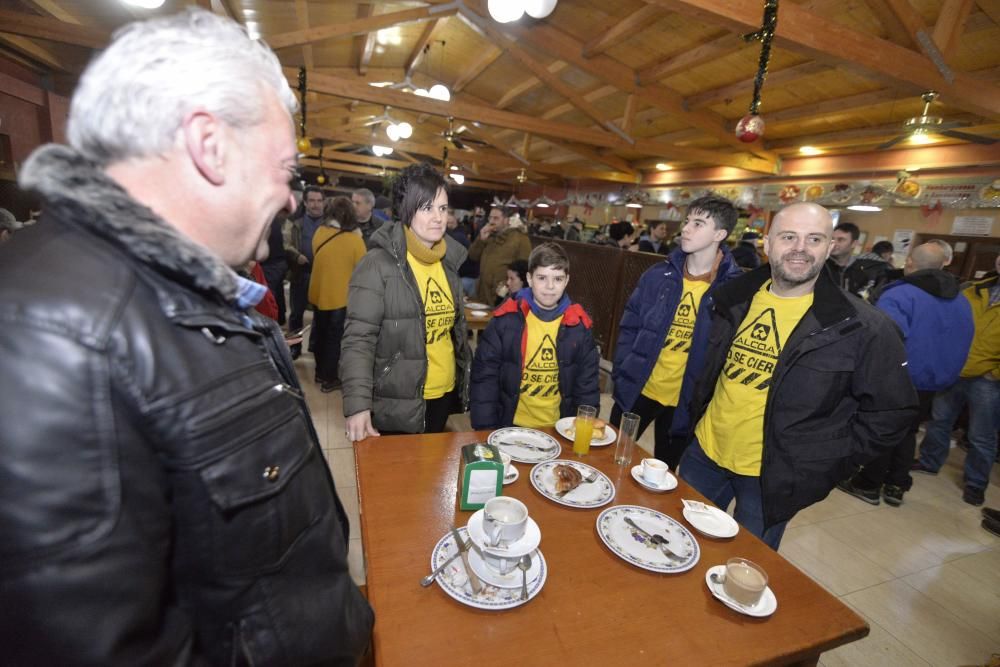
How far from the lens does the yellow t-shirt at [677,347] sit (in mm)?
2330

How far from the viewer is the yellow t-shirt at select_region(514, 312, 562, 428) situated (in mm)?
2039

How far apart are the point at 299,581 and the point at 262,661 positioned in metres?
0.10

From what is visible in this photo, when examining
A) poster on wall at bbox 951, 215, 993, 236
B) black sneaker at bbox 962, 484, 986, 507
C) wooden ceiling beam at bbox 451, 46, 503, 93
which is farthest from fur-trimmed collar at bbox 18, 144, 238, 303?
poster on wall at bbox 951, 215, 993, 236

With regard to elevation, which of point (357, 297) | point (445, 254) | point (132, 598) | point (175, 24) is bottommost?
point (132, 598)

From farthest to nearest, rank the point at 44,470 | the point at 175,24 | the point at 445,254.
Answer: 1. the point at 445,254
2. the point at 175,24
3. the point at 44,470

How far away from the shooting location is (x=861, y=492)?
117 inches

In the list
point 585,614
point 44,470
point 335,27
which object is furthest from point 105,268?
point 335,27

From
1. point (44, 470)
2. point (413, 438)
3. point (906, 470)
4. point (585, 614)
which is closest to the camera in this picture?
point (44, 470)

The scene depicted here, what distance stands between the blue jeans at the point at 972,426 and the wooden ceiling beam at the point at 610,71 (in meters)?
5.47

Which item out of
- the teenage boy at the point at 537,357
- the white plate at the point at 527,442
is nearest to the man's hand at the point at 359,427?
the white plate at the point at 527,442

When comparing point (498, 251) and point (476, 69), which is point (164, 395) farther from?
point (476, 69)

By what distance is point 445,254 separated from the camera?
1998 millimetres

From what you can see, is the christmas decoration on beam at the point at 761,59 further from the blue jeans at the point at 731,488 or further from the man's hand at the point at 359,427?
the man's hand at the point at 359,427

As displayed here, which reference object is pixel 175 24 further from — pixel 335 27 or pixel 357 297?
pixel 335 27
